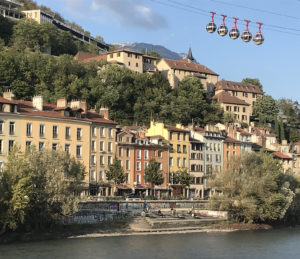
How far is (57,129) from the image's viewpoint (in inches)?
3027

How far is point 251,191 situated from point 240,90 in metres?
86.5

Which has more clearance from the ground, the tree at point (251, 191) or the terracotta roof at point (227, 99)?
the terracotta roof at point (227, 99)

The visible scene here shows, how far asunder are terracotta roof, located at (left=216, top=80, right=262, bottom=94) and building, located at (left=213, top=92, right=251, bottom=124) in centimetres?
545

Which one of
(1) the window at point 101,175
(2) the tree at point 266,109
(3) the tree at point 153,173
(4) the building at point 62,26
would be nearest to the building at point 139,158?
(3) the tree at point 153,173

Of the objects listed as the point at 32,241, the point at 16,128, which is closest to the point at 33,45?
the point at 16,128

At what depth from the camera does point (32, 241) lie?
181 ft

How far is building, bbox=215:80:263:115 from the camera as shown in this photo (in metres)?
152

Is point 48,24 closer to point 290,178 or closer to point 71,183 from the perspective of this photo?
point 290,178

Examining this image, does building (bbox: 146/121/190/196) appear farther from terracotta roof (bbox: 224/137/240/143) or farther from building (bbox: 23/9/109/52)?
building (bbox: 23/9/109/52)

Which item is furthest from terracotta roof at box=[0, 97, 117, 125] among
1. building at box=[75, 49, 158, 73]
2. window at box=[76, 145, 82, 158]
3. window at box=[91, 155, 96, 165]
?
building at box=[75, 49, 158, 73]

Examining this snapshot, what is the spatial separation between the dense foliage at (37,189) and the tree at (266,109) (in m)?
92.5

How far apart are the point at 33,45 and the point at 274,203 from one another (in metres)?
80.6

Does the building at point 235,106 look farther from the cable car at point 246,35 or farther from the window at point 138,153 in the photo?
the cable car at point 246,35

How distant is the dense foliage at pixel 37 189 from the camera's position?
5259 centimetres
